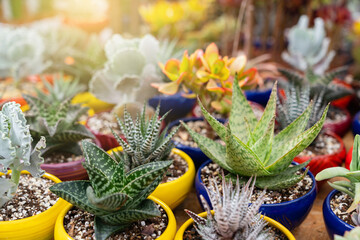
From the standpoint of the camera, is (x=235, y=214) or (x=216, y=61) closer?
(x=235, y=214)

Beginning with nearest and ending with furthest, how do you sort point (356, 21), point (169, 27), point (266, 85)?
point (266, 85) < point (169, 27) < point (356, 21)

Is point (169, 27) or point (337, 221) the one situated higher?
point (169, 27)

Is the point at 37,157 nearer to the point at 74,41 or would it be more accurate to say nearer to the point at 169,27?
the point at 74,41

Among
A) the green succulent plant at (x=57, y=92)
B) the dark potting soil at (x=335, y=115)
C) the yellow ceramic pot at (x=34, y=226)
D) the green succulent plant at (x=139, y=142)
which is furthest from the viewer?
the dark potting soil at (x=335, y=115)

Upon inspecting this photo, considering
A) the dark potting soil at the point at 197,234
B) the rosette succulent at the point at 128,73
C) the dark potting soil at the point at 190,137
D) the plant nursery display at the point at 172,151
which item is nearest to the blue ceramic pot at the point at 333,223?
the plant nursery display at the point at 172,151

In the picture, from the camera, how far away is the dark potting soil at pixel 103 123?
4.00 feet

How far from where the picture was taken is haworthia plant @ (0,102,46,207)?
0.71 metres

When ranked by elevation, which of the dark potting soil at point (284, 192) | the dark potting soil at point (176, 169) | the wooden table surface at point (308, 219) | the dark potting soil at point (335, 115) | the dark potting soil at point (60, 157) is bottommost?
the wooden table surface at point (308, 219)

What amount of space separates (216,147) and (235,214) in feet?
1.03

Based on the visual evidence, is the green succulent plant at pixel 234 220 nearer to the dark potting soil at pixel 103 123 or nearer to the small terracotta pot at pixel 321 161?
the small terracotta pot at pixel 321 161

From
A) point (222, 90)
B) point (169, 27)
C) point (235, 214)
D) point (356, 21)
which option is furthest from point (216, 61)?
point (356, 21)

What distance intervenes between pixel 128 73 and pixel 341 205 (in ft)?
2.57

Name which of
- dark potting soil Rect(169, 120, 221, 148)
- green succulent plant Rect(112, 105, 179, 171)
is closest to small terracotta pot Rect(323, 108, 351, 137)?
dark potting soil Rect(169, 120, 221, 148)

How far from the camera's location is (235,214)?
2.04 ft
